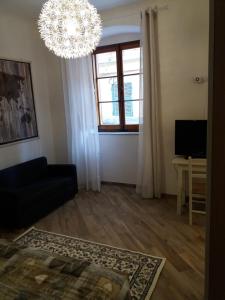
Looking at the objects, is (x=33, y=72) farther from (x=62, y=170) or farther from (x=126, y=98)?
(x=62, y=170)

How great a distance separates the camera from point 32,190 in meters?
3.44

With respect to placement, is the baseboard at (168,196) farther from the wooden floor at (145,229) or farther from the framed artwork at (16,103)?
the framed artwork at (16,103)

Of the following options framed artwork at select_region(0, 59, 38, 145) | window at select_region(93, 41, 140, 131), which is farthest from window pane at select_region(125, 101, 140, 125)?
framed artwork at select_region(0, 59, 38, 145)

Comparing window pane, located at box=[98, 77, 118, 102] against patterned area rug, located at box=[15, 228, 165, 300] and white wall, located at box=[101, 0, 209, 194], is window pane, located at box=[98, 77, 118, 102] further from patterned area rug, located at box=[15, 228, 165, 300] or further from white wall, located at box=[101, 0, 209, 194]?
patterned area rug, located at box=[15, 228, 165, 300]

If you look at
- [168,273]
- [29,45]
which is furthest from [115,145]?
[168,273]

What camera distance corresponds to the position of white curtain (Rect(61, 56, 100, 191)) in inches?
165

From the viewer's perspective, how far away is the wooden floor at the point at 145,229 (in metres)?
A: 2.16

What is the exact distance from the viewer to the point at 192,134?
3.43 meters

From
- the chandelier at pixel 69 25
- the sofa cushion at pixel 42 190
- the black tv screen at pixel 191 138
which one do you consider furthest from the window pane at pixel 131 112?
the chandelier at pixel 69 25

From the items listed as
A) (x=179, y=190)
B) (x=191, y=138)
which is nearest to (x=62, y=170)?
(x=179, y=190)

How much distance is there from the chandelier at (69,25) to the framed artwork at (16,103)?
1.83 m

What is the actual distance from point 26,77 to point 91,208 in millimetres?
2474

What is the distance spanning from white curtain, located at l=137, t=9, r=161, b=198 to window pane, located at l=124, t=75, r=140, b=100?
21.2 inches

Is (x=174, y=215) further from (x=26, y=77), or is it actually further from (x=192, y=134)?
(x=26, y=77)
